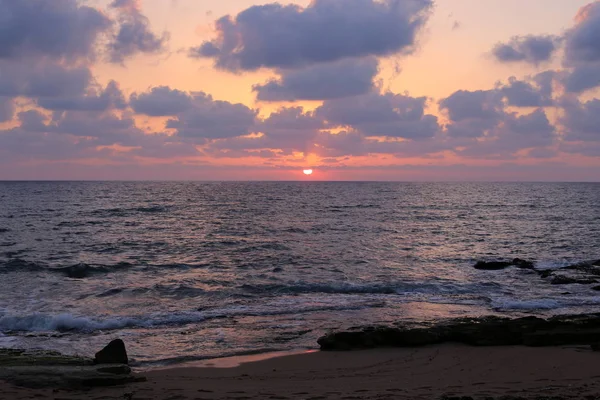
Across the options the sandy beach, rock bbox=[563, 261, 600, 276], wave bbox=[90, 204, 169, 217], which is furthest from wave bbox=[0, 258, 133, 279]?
wave bbox=[90, 204, 169, 217]

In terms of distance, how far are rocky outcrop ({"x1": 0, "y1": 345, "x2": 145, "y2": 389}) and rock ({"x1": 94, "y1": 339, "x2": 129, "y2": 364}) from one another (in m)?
0.22

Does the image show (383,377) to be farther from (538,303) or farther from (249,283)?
(249,283)

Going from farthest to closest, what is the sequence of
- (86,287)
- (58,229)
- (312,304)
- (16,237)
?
(58,229)
(16,237)
(86,287)
(312,304)

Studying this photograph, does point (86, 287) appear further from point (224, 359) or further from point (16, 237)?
point (16, 237)

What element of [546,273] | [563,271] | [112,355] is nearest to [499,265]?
[546,273]

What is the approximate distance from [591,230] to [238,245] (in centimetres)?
3608

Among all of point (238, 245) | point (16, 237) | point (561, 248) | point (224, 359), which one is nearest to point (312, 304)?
point (224, 359)

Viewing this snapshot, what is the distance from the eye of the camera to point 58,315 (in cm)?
1927

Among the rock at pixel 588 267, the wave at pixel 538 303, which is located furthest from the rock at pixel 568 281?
the wave at pixel 538 303

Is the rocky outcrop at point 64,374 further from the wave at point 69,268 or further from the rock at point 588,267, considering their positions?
the rock at point 588,267

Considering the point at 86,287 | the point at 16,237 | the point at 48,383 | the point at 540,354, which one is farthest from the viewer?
the point at 16,237

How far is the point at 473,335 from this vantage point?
15.8 m

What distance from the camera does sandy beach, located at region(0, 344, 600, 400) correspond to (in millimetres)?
10797

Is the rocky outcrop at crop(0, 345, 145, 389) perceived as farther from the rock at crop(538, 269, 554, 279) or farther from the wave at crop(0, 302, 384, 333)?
the rock at crop(538, 269, 554, 279)
